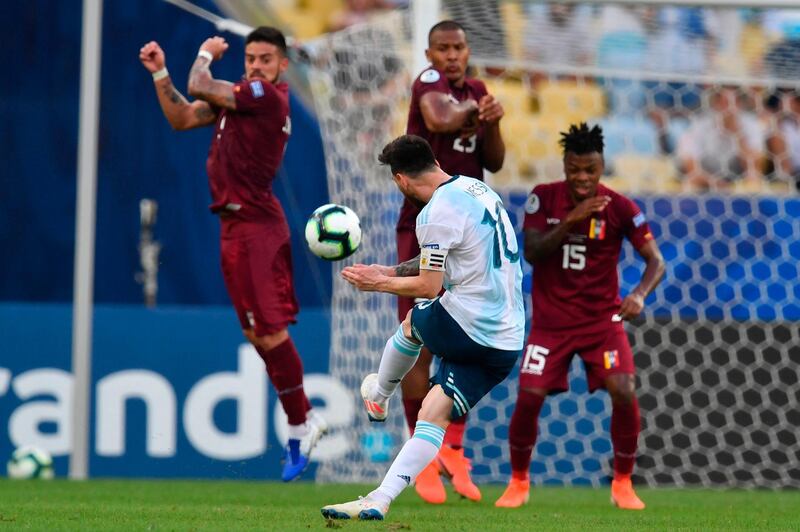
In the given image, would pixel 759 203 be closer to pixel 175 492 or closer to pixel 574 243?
pixel 574 243

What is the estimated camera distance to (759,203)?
1009 centimetres

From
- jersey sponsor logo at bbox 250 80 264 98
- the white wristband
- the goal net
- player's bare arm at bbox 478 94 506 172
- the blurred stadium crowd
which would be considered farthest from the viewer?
the blurred stadium crowd

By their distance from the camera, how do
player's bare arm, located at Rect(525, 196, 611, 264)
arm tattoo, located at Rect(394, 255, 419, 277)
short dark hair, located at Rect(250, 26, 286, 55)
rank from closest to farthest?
arm tattoo, located at Rect(394, 255, 419, 277) < player's bare arm, located at Rect(525, 196, 611, 264) < short dark hair, located at Rect(250, 26, 286, 55)

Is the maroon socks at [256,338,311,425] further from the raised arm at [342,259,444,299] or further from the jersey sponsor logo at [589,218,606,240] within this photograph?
the raised arm at [342,259,444,299]

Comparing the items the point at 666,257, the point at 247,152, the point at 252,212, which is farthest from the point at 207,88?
the point at 666,257

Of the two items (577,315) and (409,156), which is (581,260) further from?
(409,156)

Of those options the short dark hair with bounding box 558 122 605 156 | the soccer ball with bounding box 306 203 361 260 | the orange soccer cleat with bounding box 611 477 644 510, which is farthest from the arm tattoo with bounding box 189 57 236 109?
the orange soccer cleat with bounding box 611 477 644 510

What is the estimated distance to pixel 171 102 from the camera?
25.5ft

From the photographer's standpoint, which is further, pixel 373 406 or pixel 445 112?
pixel 445 112

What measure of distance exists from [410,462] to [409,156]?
133 centimetres

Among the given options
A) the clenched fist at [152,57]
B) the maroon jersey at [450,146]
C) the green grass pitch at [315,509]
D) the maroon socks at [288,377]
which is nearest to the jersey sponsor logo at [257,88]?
the clenched fist at [152,57]

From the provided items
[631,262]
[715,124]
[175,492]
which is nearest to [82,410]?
[175,492]

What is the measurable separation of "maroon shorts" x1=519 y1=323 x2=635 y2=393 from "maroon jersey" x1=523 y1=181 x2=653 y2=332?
8cm

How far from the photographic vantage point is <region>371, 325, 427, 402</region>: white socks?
6.35 metres
